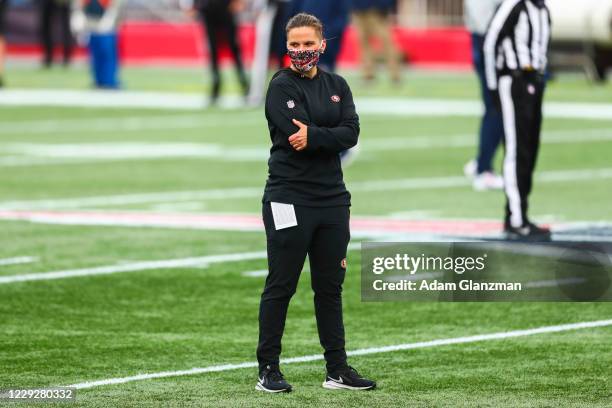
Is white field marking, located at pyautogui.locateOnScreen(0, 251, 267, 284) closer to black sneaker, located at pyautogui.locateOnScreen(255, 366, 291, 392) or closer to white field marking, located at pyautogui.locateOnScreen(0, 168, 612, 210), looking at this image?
white field marking, located at pyautogui.locateOnScreen(0, 168, 612, 210)

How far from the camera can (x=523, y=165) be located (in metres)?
12.4

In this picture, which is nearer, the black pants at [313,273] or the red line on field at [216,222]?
the black pants at [313,273]

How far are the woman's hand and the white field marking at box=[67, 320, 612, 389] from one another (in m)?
1.26

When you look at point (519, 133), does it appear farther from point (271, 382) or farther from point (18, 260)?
point (271, 382)

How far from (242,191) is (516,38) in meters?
4.50

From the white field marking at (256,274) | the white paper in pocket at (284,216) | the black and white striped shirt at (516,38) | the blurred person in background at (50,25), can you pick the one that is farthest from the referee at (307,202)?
the blurred person in background at (50,25)

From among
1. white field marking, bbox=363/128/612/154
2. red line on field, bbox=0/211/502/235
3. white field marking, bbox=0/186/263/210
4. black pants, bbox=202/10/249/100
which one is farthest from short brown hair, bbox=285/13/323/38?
black pants, bbox=202/10/249/100

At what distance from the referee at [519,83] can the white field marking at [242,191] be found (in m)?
3.86

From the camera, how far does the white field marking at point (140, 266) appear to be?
36.7ft

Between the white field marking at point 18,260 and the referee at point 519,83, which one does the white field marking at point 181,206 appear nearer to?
the white field marking at point 18,260

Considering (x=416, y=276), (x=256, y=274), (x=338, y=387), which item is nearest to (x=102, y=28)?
(x=256, y=274)

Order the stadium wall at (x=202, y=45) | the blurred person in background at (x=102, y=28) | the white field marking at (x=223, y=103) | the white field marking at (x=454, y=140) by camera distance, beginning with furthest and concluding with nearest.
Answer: the stadium wall at (x=202, y=45)
the blurred person in background at (x=102, y=28)
the white field marking at (x=223, y=103)
the white field marking at (x=454, y=140)

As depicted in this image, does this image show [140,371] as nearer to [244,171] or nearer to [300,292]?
[300,292]

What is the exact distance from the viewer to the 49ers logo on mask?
7.80 meters
